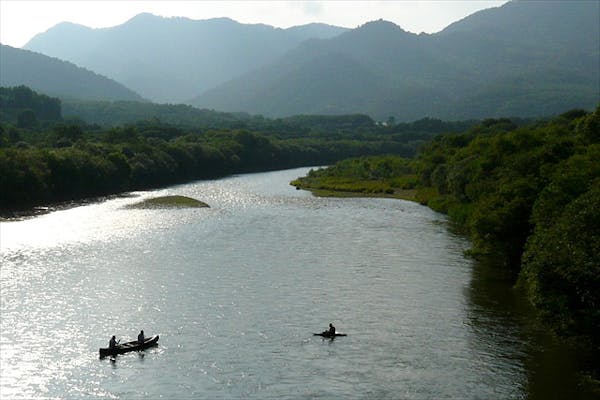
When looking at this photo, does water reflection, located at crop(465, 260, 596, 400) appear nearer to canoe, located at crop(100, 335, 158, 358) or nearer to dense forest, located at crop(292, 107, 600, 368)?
dense forest, located at crop(292, 107, 600, 368)

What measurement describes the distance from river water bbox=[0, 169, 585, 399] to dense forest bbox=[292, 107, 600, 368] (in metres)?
4.30

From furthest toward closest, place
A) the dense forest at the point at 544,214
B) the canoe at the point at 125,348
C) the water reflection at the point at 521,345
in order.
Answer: the canoe at the point at 125,348
the water reflection at the point at 521,345
the dense forest at the point at 544,214

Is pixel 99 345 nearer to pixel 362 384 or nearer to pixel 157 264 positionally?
pixel 362 384

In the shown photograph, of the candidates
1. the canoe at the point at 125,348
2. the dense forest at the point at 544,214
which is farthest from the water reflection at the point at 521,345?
the canoe at the point at 125,348

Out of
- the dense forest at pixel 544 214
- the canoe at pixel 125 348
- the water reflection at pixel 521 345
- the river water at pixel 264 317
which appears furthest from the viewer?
the canoe at pixel 125 348

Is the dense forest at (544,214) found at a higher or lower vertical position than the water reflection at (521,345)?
higher

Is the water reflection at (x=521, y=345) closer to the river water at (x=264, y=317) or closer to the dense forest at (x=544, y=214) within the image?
the river water at (x=264, y=317)

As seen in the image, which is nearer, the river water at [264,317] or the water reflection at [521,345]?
the water reflection at [521,345]

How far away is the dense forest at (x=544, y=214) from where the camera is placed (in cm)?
4156

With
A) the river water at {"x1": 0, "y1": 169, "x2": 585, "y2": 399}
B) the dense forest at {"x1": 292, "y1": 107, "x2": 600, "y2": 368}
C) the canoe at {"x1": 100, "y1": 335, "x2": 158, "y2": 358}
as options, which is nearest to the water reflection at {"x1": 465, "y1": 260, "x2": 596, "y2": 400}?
the river water at {"x1": 0, "y1": 169, "x2": 585, "y2": 399}

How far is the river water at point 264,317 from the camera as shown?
43062mm

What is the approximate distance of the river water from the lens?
141 ft

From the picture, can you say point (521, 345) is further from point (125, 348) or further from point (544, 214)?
point (125, 348)

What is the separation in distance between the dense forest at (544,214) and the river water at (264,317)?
430cm
